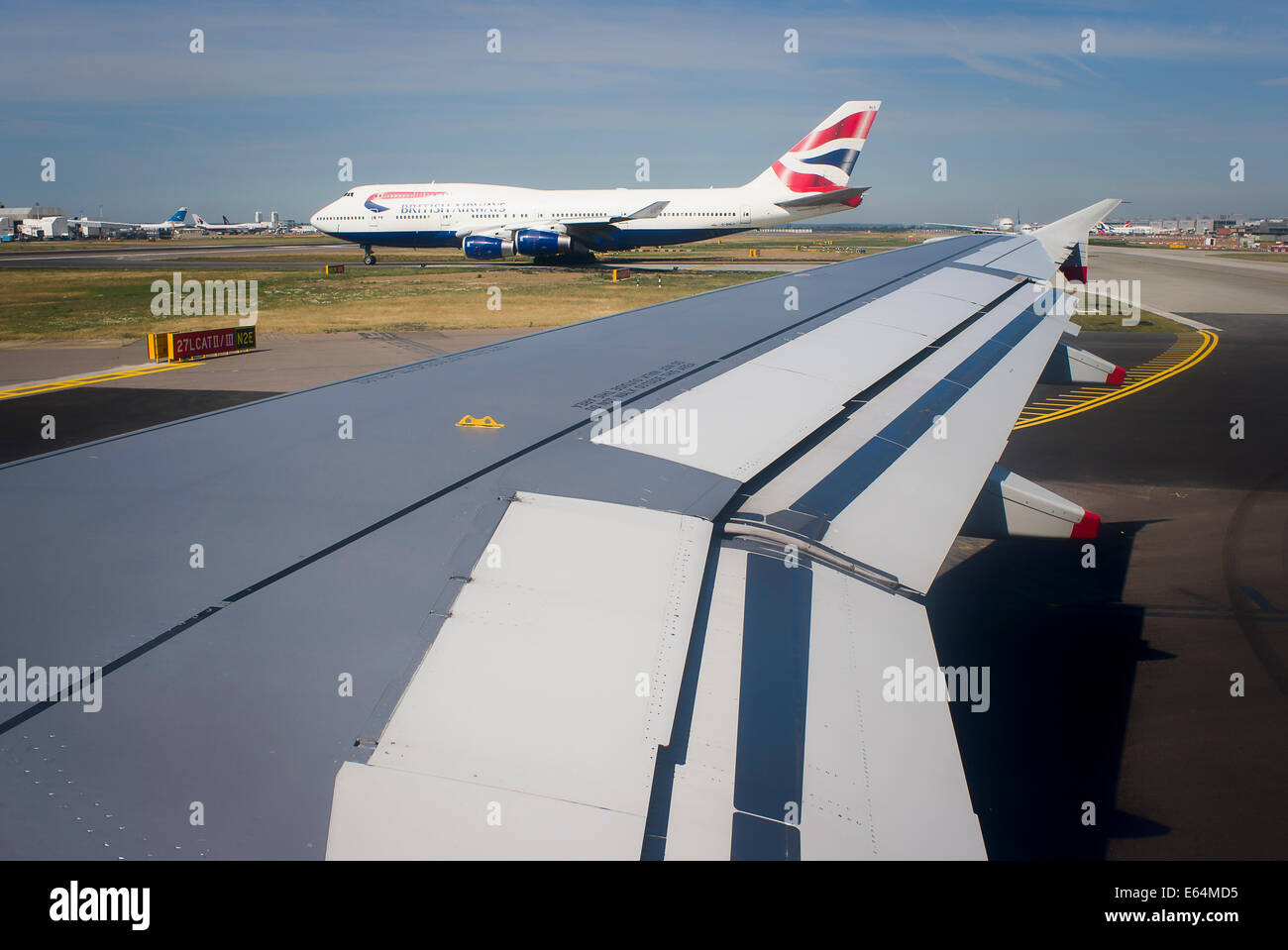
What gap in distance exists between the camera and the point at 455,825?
5.28 feet

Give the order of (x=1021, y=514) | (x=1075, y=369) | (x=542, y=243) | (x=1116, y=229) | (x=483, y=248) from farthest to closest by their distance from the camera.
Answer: (x=1116, y=229)
(x=542, y=243)
(x=483, y=248)
(x=1075, y=369)
(x=1021, y=514)

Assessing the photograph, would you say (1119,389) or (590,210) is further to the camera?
(590,210)

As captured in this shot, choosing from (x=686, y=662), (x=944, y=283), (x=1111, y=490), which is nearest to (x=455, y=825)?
(x=686, y=662)

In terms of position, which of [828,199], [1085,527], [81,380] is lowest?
[1085,527]

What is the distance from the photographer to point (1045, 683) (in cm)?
542

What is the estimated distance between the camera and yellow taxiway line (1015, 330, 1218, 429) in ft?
42.9

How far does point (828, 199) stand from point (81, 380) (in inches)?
1317

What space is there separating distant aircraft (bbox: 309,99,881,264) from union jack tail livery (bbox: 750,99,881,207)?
1.9 inches

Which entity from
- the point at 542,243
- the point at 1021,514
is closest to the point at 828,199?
the point at 542,243

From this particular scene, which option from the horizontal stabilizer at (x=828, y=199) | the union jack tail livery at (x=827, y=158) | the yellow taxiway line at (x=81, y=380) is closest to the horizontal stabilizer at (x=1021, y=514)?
the yellow taxiway line at (x=81, y=380)

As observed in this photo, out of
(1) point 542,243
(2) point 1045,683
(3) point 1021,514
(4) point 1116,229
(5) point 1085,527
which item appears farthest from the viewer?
(4) point 1116,229

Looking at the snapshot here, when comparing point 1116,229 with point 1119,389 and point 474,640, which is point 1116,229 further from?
point 474,640
